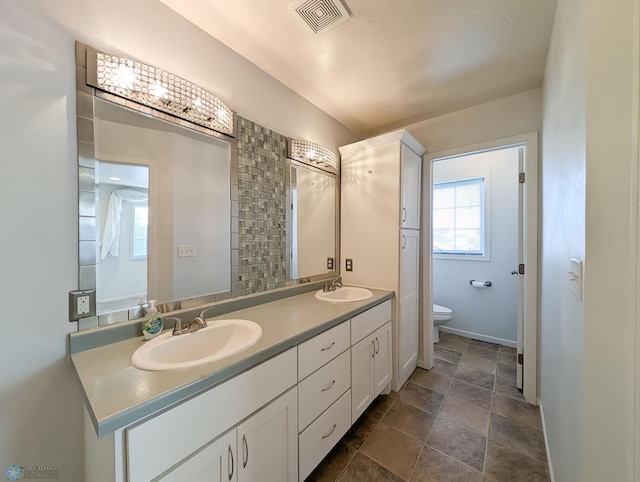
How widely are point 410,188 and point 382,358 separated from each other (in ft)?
4.69

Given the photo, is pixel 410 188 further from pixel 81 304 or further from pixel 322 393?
pixel 81 304

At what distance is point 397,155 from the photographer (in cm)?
196

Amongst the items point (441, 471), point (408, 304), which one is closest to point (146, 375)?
point (441, 471)

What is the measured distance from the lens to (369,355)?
168cm

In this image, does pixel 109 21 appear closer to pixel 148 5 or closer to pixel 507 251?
pixel 148 5

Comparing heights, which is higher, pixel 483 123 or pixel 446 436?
pixel 483 123

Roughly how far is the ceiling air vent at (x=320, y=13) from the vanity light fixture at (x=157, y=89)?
0.62 meters


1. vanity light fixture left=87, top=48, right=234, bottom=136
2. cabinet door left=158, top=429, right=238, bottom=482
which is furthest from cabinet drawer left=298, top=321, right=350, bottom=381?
vanity light fixture left=87, top=48, right=234, bottom=136

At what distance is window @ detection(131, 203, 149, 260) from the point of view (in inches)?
43.8

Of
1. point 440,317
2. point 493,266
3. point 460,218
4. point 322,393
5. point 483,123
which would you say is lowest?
point 440,317

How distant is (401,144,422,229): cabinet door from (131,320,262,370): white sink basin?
1466mm

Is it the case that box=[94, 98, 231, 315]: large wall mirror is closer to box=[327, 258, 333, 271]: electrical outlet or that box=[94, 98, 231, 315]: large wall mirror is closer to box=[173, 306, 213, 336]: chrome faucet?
box=[173, 306, 213, 336]: chrome faucet

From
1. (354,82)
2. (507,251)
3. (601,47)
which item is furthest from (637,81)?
(507,251)

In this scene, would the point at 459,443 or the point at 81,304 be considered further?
the point at 459,443
